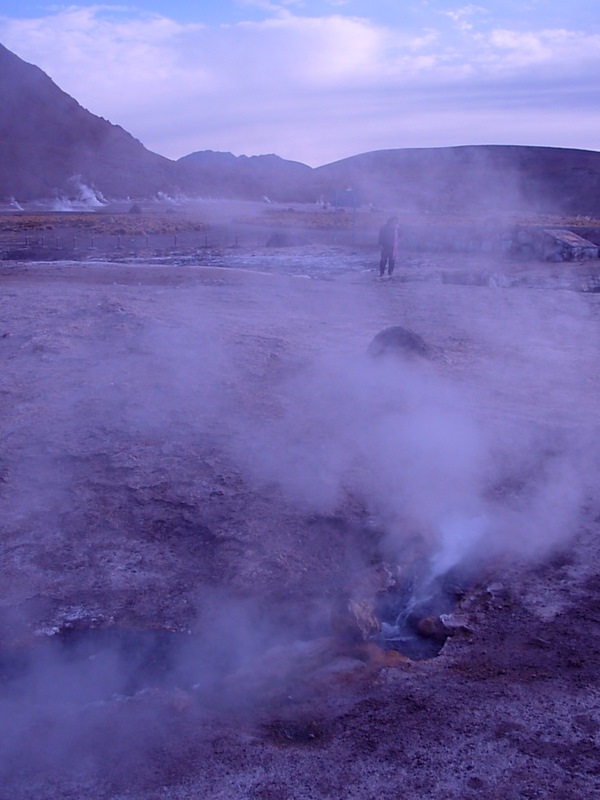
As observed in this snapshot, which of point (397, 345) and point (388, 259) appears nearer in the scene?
point (397, 345)

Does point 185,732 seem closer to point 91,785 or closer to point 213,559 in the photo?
point 91,785

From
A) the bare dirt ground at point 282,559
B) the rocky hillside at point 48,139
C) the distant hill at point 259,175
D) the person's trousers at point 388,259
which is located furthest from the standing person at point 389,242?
the bare dirt ground at point 282,559

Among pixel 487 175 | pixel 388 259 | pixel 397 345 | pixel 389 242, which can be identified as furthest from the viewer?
pixel 388 259

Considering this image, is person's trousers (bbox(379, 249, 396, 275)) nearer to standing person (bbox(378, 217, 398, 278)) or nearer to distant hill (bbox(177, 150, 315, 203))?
standing person (bbox(378, 217, 398, 278))

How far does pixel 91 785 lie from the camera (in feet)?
6.83

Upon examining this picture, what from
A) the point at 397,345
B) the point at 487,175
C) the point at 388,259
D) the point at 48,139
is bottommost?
the point at 397,345

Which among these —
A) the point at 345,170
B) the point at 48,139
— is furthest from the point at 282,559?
the point at 345,170

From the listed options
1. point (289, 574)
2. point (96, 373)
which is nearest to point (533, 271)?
point (96, 373)

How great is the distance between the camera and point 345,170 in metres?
8.29

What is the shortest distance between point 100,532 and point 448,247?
13797 mm

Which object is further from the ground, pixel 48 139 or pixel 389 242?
pixel 48 139

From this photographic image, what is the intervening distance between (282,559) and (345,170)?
5863 mm

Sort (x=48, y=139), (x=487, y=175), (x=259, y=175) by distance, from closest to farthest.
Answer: (x=48, y=139)
(x=487, y=175)
(x=259, y=175)

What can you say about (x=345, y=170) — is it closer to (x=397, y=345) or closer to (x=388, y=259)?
(x=397, y=345)
